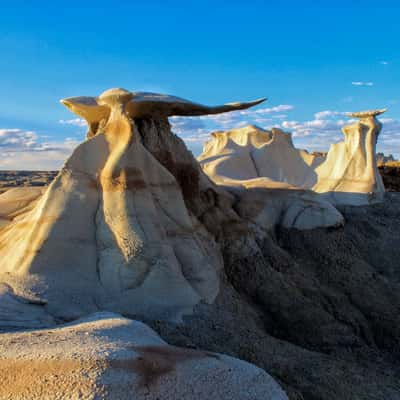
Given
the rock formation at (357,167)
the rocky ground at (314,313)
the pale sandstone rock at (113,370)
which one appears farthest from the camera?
the rock formation at (357,167)

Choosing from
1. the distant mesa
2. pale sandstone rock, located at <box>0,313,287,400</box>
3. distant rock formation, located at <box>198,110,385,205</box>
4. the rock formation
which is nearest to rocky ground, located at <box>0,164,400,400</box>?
the distant mesa

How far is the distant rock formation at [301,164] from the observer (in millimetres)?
12555

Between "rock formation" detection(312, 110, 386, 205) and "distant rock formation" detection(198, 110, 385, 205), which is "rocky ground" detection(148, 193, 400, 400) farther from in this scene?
"rock formation" detection(312, 110, 386, 205)

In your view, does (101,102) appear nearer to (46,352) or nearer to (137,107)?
(137,107)

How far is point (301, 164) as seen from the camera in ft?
67.3

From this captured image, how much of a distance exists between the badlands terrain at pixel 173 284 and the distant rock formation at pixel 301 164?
196 cm

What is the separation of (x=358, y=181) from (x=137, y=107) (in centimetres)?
911

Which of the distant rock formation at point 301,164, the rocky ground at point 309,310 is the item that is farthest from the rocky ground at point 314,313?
the distant rock formation at point 301,164

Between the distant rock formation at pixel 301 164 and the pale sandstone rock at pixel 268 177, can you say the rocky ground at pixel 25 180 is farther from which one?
the distant rock formation at pixel 301 164

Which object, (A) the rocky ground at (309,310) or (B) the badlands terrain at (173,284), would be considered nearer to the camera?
(B) the badlands terrain at (173,284)

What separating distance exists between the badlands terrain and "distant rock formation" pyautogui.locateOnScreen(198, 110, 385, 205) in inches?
77.0

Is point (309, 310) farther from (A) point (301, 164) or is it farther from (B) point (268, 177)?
(A) point (301, 164)

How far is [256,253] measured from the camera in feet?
21.9

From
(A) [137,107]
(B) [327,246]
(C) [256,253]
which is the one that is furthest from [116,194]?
(B) [327,246]
